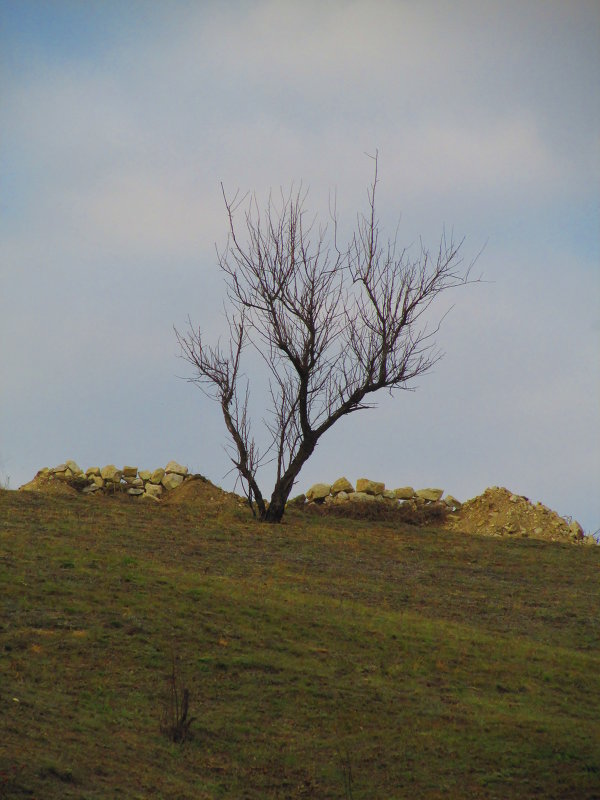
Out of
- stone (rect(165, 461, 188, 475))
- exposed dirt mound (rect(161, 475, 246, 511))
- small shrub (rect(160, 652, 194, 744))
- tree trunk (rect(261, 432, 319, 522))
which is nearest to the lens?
small shrub (rect(160, 652, 194, 744))

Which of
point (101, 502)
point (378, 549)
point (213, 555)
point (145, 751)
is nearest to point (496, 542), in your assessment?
point (378, 549)

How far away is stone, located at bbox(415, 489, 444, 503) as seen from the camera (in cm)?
2161

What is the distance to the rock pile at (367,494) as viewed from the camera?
69.8 feet

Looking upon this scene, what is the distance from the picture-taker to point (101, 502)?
1850 centimetres

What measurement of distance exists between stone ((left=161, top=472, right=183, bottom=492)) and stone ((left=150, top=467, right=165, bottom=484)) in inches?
3.7

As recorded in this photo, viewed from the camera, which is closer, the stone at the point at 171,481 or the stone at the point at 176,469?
the stone at the point at 171,481

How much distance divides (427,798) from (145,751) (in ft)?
6.93

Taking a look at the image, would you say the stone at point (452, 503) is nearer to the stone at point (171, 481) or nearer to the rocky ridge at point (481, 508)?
the rocky ridge at point (481, 508)

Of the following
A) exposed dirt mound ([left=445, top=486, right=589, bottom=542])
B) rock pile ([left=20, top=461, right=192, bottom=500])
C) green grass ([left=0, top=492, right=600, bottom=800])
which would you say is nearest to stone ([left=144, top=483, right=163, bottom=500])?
rock pile ([left=20, top=461, right=192, bottom=500])

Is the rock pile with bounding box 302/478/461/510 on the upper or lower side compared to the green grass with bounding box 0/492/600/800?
upper

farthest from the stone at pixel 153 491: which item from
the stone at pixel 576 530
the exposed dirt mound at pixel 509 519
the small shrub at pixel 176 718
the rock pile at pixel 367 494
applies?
the small shrub at pixel 176 718

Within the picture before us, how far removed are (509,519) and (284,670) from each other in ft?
37.7

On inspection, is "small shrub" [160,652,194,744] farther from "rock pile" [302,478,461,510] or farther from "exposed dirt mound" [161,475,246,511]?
"rock pile" [302,478,461,510]

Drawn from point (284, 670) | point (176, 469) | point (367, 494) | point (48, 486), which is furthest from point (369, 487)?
point (284, 670)
